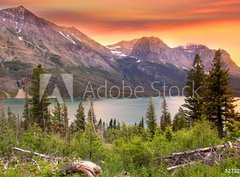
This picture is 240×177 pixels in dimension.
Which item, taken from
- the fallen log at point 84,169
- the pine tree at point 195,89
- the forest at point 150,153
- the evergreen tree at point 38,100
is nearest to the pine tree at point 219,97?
the forest at point 150,153

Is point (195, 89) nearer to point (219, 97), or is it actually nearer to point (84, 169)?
point (219, 97)

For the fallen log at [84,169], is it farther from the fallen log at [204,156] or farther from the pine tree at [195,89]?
the pine tree at [195,89]

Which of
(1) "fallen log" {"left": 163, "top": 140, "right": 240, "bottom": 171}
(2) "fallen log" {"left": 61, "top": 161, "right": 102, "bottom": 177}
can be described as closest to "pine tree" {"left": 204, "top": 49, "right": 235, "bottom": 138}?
(1) "fallen log" {"left": 163, "top": 140, "right": 240, "bottom": 171}

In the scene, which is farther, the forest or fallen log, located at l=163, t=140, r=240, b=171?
fallen log, located at l=163, t=140, r=240, b=171

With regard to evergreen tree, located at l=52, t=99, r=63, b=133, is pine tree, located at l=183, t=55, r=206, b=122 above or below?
above

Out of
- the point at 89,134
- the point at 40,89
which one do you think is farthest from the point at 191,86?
the point at 89,134

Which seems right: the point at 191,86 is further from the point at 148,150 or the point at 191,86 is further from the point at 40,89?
the point at 148,150

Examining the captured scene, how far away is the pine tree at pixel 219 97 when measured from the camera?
142ft

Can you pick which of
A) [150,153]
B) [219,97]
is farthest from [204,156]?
[219,97]

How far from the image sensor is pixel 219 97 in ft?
142

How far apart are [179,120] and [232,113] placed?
5210 centimetres

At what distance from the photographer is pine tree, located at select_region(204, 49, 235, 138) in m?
43.4

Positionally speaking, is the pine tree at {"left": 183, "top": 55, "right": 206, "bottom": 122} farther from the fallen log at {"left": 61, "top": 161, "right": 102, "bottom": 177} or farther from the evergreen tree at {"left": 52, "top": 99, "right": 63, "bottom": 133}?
the evergreen tree at {"left": 52, "top": 99, "right": 63, "bottom": 133}

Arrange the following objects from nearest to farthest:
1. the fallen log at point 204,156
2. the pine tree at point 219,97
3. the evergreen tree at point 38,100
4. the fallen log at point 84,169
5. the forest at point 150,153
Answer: the fallen log at point 84,169 → the forest at point 150,153 → the fallen log at point 204,156 → the pine tree at point 219,97 → the evergreen tree at point 38,100
